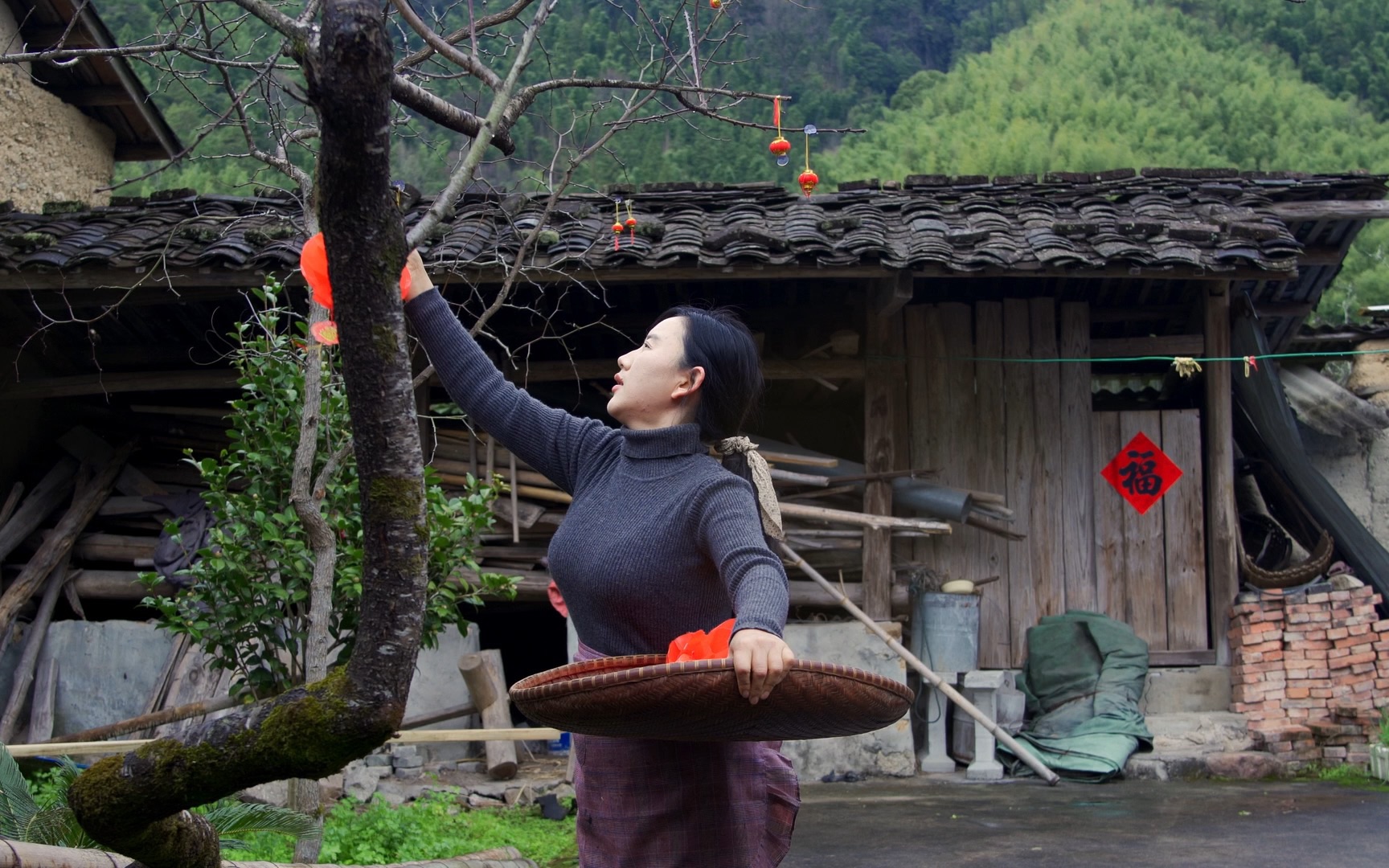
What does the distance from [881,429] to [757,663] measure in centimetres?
642

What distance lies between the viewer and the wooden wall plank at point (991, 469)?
865cm

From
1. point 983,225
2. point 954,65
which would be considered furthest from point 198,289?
point 954,65

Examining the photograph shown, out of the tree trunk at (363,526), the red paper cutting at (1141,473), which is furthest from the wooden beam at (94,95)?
the tree trunk at (363,526)

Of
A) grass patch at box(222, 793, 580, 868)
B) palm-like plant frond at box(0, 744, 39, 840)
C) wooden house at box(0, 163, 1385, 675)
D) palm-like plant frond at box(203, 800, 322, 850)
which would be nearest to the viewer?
palm-like plant frond at box(0, 744, 39, 840)

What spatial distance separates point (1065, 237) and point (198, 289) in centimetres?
526

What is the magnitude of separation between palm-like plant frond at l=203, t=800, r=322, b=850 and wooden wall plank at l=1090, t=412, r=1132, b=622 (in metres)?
5.84

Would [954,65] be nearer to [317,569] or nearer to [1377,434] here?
[1377,434]

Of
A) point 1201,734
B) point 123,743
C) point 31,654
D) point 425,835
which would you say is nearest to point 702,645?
point 425,835

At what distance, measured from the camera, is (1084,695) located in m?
8.24

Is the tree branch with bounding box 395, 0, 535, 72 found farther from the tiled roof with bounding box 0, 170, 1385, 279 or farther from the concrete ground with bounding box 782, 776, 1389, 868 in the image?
the concrete ground with bounding box 782, 776, 1389, 868

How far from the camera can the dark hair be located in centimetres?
292

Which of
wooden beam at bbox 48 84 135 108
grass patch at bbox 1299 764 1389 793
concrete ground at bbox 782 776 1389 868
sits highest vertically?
wooden beam at bbox 48 84 135 108

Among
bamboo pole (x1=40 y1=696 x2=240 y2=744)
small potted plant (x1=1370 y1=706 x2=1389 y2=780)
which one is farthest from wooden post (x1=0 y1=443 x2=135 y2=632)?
small potted plant (x1=1370 y1=706 x2=1389 y2=780)

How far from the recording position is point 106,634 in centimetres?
821
